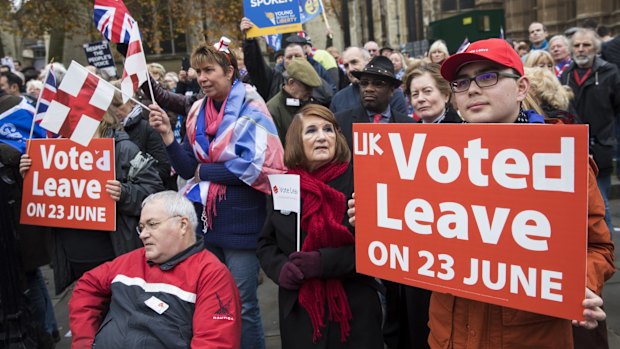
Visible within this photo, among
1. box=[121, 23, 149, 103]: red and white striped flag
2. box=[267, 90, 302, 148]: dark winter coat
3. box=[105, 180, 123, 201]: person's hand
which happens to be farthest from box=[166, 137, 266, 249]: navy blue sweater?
box=[267, 90, 302, 148]: dark winter coat

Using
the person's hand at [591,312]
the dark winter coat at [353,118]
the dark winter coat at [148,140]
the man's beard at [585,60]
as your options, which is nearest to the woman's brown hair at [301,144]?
the dark winter coat at [353,118]

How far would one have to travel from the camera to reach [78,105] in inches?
151

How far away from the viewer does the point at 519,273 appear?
198cm

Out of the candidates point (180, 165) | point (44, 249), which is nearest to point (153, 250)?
point (180, 165)

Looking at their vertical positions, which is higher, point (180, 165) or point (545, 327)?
point (180, 165)

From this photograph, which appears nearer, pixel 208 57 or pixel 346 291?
pixel 346 291

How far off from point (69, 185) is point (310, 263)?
1.87 metres

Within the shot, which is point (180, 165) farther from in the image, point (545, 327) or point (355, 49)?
point (355, 49)

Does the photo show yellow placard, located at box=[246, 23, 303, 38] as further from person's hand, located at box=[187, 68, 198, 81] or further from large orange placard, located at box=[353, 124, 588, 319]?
large orange placard, located at box=[353, 124, 588, 319]

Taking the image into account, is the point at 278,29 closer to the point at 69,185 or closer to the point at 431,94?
the point at 431,94

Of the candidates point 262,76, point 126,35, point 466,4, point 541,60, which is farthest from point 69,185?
point 466,4

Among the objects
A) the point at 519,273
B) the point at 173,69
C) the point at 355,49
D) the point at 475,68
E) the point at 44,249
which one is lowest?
the point at 44,249

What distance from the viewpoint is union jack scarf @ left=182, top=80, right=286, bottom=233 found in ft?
11.8

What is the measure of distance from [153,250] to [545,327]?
181 cm
